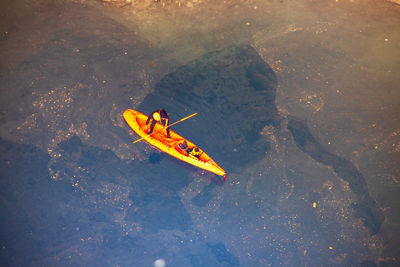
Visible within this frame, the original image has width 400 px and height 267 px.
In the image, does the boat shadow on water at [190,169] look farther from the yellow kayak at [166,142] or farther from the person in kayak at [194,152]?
the person in kayak at [194,152]

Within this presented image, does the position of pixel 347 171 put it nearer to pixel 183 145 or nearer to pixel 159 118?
pixel 183 145

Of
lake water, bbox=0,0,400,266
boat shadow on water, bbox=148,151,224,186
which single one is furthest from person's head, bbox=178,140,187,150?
boat shadow on water, bbox=148,151,224,186

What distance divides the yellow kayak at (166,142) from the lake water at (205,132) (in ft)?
0.66

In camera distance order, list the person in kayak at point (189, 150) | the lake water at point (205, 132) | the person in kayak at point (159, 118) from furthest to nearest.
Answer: the lake water at point (205, 132)
the person in kayak at point (189, 150)
the person in kayak at point (159, 118)

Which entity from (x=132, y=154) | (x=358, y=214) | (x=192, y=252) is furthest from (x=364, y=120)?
(x=132, y=154)

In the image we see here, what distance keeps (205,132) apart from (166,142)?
0.80 m

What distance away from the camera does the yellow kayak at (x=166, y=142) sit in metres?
4.48

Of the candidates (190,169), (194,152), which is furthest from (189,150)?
(190,169)

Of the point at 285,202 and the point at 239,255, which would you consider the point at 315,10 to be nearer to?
the point at 285,202

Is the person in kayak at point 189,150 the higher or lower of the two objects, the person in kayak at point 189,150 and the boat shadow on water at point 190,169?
the higher

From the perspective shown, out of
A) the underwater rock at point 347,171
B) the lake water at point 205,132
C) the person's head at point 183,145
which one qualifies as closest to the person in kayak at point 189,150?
the person's head at point 183,145

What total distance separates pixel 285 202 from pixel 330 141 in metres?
1.52

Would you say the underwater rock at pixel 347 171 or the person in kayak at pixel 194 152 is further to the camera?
the underwater rock at pixel 347 171

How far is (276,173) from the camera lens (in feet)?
15.4
